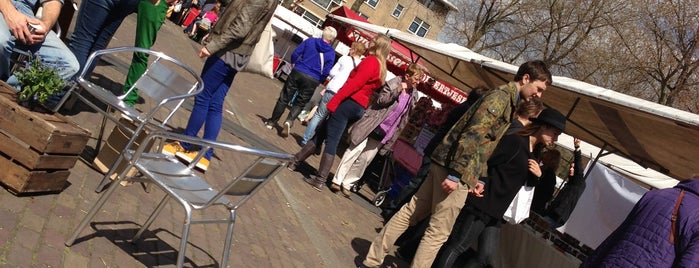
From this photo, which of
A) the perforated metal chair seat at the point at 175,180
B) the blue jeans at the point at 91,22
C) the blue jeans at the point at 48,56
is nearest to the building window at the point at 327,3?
the blue jeans at the point at 91,22

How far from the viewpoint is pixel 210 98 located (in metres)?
6.80

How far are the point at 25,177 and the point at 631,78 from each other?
24639 mm

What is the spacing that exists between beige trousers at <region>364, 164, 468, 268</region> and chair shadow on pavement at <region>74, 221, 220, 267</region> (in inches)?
71.8

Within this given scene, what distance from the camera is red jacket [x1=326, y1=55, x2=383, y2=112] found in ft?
28.1

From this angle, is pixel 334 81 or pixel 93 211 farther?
pixel 334 81

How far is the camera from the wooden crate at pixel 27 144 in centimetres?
407

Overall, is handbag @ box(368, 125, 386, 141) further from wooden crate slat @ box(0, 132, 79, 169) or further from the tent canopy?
wooden crate slat @ box(0, 132, 79, 169)

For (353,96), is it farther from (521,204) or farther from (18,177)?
(18,177)

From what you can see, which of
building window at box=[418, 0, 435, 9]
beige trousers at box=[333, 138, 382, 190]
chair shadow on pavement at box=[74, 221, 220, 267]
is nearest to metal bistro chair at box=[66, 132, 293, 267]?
chair shadow on pavement at box=[74, 221, 220, 267]

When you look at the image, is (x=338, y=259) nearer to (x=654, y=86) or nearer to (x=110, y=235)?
(x=110, y=235)

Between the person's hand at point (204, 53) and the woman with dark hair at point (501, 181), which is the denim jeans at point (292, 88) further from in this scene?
the woman with dark hair at point (501, 181)

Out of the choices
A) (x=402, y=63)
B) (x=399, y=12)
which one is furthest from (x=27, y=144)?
(x=399, y=12)

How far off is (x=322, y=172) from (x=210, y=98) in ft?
8.04

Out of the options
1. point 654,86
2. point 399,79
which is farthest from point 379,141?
point 654,86
